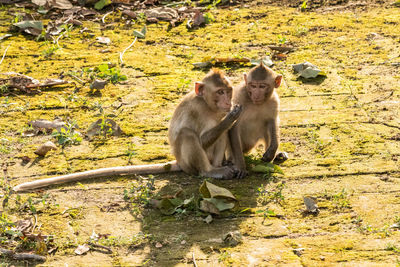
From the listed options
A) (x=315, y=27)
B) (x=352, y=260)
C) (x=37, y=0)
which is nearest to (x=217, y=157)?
(x=352, y=260)

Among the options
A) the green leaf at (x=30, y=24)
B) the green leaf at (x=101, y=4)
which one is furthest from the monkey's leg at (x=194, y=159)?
the green leaf at (x=101, y=4)

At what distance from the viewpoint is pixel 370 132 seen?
670 centimetres

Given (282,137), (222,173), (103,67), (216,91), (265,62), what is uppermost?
(216,91)

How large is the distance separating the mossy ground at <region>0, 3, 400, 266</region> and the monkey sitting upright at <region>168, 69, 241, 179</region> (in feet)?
0.50

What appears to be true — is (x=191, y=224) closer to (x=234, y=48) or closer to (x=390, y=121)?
(x=390, y=121)

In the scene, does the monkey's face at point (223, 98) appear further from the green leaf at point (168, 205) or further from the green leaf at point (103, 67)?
the green leaf at point (103, 67)

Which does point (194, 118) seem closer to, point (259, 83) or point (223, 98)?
point (223, 98)

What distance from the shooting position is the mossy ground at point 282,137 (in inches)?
188

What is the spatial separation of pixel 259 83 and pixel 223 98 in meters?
0.46

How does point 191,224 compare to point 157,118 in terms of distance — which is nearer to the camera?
point 191,224

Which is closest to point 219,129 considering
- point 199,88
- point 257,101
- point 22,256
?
point 199,88

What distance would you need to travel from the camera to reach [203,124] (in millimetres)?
6023

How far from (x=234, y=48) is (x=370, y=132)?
9.69 feet

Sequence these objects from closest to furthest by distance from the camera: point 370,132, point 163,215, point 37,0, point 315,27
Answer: point 163,215 < point 370,132 < point 315,27 < point 37,0
